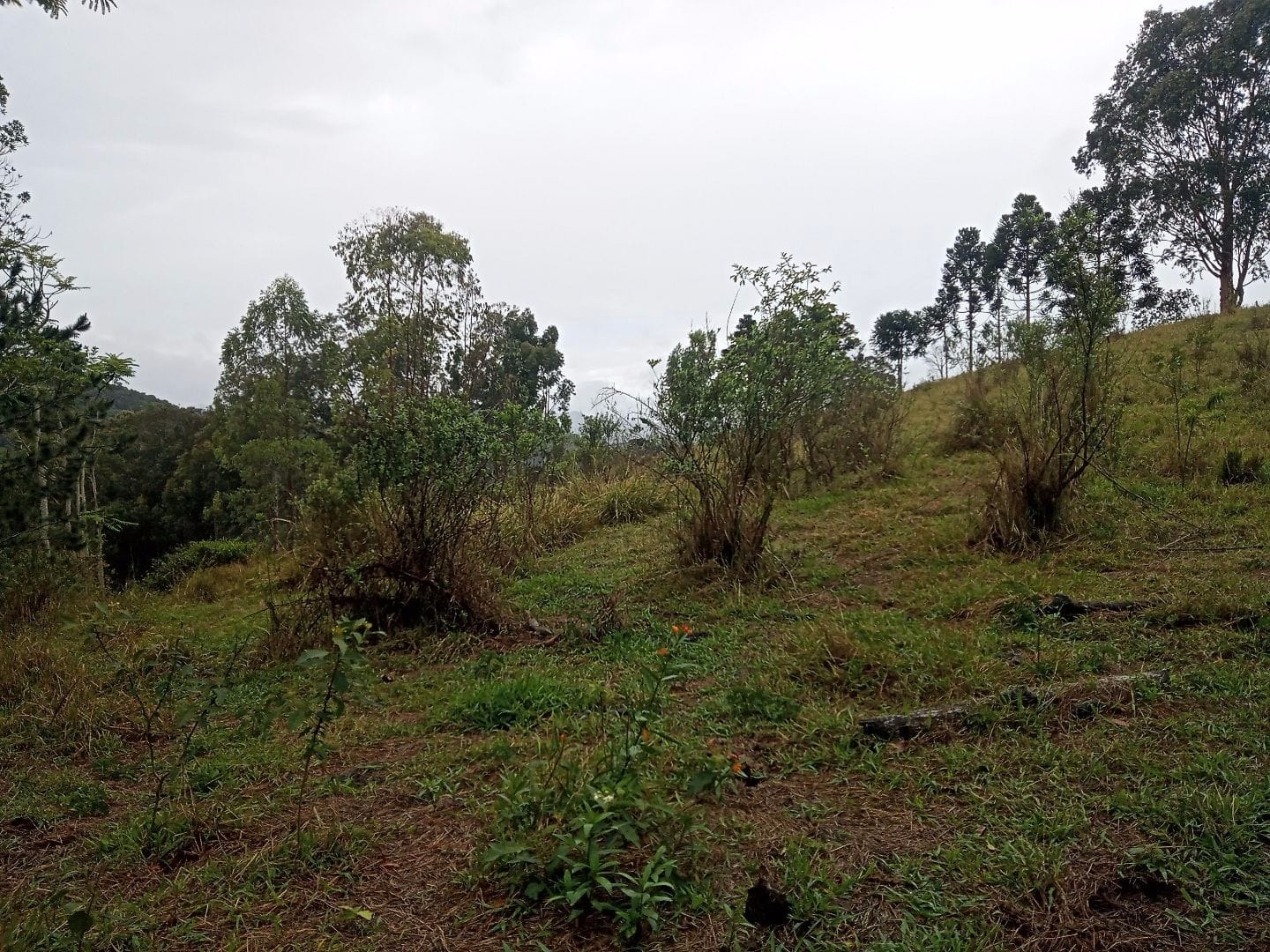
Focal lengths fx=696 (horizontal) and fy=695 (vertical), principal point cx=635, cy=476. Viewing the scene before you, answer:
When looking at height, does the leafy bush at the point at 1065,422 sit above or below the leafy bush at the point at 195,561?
above

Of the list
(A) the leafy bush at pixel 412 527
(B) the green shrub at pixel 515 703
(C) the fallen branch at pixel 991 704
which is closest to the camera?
(C) the fallen branch at pixel 991 704

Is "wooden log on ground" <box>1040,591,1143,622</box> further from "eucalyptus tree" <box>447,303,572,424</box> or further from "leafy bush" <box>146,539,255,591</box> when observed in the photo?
"leafy bush" <box>146,539,255,591</box>

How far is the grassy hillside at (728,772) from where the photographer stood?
163 centimetres

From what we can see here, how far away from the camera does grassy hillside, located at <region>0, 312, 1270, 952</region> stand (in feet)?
5.34

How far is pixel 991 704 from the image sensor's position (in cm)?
256

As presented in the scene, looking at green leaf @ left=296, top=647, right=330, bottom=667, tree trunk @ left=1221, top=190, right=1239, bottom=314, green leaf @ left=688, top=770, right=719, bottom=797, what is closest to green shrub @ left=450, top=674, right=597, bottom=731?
green leaf @ left=296, top=647, right=330, bottom=667

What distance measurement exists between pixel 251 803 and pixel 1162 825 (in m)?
2.64

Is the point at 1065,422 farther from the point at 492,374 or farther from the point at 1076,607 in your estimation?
the point at 492,374

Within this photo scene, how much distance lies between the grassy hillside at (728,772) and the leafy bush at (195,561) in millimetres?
4650

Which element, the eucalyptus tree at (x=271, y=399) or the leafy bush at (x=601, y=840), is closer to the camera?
the leafy bush at (x=601, y=840)

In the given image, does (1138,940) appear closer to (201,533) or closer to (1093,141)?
(1093,141)

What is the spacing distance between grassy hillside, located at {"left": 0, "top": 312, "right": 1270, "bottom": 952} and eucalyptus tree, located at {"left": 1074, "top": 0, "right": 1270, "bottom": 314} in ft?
54.1

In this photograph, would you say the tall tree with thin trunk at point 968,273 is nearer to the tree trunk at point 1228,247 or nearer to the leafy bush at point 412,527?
the tree trunk at point 1228,247

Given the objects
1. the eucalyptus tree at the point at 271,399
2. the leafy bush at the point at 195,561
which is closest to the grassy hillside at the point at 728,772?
the leafy bush at the point at 195,561
